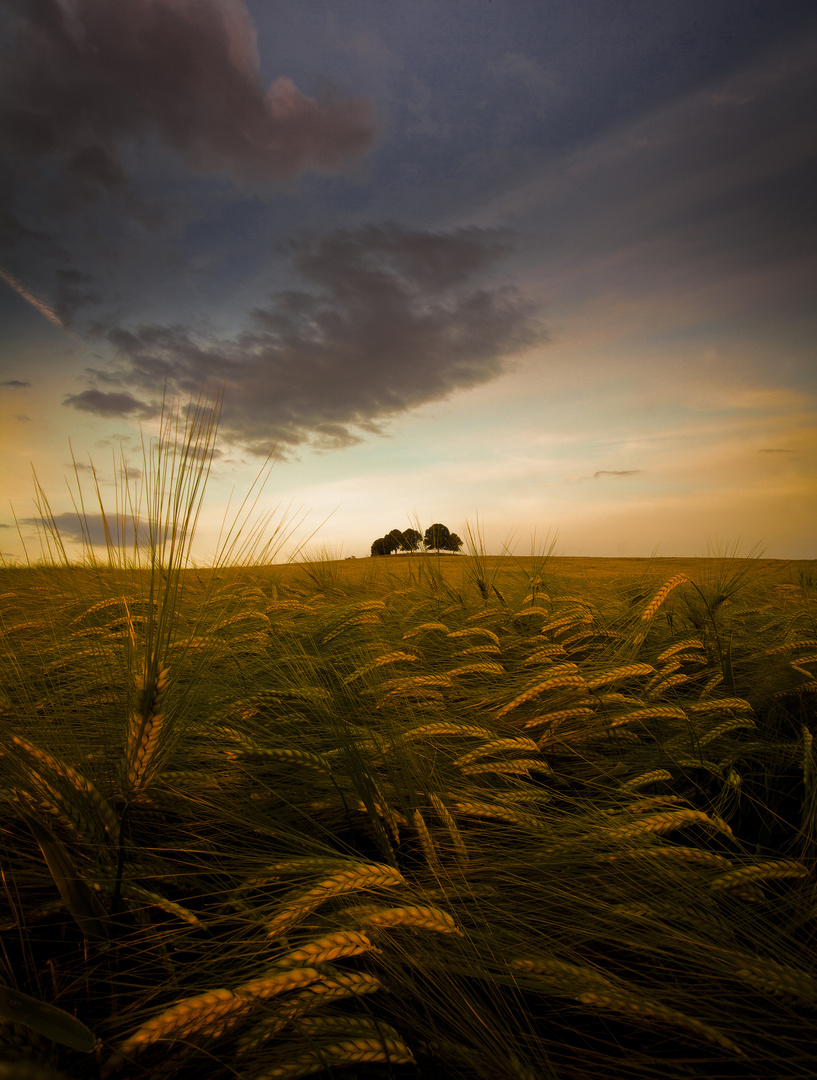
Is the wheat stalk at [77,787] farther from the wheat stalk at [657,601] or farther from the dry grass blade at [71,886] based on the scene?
the wheat stalk at [657,601]

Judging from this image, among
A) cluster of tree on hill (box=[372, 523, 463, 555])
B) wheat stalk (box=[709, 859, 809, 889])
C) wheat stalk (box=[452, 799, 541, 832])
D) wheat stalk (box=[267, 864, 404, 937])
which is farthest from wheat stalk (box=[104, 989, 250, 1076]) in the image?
cluster of tree on hill (box=[372, 523, 463, 555])

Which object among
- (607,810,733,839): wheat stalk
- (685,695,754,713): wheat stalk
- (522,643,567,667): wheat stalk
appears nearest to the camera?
(607,810,733,839): wheat stalk

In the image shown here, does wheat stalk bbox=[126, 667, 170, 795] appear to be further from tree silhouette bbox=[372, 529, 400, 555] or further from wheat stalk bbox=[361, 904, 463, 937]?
tree silhouette bbox=[372, 529, 400, 555]

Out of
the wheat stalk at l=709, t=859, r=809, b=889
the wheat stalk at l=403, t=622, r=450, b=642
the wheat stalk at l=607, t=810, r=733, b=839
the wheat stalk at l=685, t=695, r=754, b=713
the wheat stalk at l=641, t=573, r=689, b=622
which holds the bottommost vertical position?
the wheat stalk at l=709, t=859, r=809, b=889

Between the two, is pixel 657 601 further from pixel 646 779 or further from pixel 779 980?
pixel 779 980

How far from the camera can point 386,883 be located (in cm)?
85

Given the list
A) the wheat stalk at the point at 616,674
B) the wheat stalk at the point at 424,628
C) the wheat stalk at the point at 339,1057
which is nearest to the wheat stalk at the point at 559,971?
the wheat stalk at the point at 339,1057

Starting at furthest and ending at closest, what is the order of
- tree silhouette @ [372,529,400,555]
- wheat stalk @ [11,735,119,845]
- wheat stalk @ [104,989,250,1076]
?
tree silhouette @ [372,529,400,555] < wheat stalk @ [11,735,119,845] < wheat stalk @ [104,989,250,1076]

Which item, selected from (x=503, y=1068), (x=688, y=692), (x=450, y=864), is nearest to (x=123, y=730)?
(x=450, y=864)

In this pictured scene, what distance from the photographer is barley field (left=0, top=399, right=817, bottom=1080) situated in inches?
29.5

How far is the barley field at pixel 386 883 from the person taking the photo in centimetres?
75

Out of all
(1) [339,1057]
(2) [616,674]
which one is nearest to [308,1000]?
(1) [339,1057]

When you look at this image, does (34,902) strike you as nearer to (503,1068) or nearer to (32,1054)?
(32,1054)

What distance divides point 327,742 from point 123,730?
715 mm
